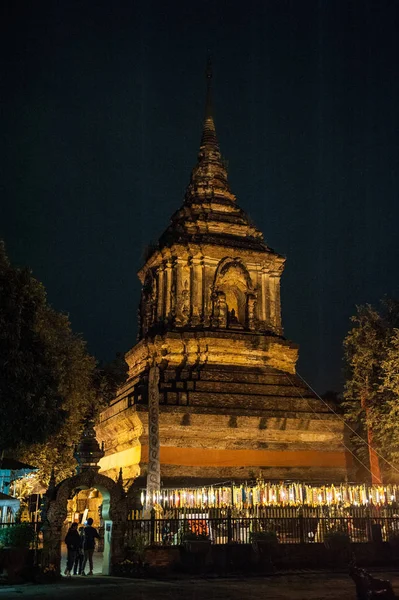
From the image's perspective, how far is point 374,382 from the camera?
1081 inches

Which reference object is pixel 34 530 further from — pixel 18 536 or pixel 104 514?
pixel 104 514

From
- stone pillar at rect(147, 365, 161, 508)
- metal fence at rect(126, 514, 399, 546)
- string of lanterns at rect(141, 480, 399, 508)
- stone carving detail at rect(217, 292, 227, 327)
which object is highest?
stone carving detail at rect(217, 292, 227, 327)

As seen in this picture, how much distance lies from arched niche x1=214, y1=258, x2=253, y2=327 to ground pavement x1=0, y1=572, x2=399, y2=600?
1498cm

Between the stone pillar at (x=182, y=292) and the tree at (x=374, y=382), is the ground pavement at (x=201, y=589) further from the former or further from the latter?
the stone pillar at (x=182, y=292)

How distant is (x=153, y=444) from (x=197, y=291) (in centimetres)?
973

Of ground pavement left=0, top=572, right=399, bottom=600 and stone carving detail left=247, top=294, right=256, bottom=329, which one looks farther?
stone carving detail left=247, top=294, right=256, bottom=329

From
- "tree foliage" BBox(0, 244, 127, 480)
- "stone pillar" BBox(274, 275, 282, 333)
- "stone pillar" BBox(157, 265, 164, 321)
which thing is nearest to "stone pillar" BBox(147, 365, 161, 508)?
"tree foliage" BBox(0, 244, 127, 480)

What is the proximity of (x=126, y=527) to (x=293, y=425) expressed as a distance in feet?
35.7

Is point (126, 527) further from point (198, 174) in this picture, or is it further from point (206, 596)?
point (198, 174)

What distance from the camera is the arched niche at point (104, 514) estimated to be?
1595 centimetres

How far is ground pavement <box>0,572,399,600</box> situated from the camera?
12345 millimetres

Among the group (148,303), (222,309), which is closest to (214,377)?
(222,309)

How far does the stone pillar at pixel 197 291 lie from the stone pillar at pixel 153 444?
5762mm

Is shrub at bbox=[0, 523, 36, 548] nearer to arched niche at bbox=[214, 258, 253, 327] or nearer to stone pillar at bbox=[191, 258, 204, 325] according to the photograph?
stone pillar at bbox=[191, 258, 204, 325]
